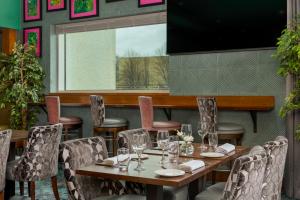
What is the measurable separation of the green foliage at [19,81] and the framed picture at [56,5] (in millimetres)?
900

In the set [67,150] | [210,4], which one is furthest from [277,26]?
[67,150]

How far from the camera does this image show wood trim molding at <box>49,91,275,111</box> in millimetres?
4645

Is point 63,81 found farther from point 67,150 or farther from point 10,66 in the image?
point 67,150

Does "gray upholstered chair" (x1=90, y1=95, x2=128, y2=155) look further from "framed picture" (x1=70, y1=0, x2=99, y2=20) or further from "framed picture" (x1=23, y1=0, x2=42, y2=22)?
"framed picture" (x1=23, y1=0, x2=42, y2=22)

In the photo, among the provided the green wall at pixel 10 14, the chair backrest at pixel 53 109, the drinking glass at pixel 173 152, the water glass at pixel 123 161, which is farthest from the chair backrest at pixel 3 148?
the green wall at pixel 10 14

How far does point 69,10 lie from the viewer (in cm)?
675

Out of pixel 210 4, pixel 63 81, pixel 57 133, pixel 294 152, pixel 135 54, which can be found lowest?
pixel 294 152

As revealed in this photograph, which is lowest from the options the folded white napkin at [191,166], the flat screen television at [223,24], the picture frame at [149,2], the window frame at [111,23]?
the folded white napkin at [191,166]

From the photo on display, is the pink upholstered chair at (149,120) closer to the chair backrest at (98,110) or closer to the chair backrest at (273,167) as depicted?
the chair backrest at (98,110)

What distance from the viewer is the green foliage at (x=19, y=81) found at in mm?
6355

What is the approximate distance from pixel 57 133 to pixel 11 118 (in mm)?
3308

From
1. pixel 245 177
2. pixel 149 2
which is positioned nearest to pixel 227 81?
pixel 149 2

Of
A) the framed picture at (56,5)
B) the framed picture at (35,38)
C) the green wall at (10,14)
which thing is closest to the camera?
the framed picture at (56,5)

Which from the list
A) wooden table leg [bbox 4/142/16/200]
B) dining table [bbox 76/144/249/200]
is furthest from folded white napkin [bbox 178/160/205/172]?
wooden table leg [bbox 4/142/16/200]
